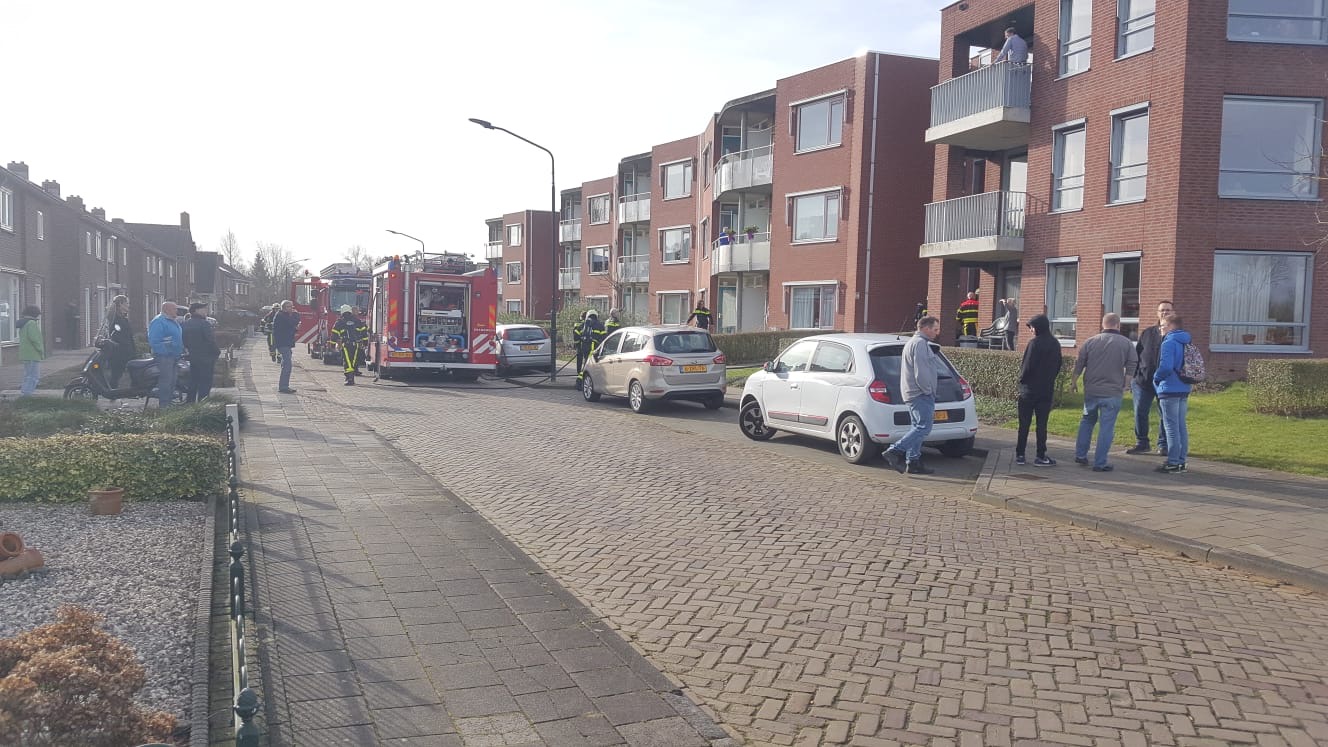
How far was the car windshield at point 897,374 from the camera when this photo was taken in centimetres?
1120

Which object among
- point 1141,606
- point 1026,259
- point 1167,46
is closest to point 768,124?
point 1026,259

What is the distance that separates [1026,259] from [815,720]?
64.1 ft

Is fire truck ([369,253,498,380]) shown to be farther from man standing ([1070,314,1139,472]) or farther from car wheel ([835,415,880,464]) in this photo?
man standing ([1070,314,1139,472])

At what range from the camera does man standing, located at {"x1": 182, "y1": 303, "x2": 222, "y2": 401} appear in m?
14.8

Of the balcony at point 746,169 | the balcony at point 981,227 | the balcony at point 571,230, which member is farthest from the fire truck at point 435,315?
the balcony at point 571,230

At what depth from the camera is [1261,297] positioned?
1852 cm

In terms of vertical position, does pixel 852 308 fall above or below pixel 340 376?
above

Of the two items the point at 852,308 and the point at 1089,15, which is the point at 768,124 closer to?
the point at 852,308

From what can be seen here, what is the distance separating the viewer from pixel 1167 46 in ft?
60.6

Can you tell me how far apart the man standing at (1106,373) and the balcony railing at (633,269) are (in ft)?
128

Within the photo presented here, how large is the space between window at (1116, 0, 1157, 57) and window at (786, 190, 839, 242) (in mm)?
10933

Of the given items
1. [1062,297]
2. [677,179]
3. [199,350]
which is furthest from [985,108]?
[677,179]

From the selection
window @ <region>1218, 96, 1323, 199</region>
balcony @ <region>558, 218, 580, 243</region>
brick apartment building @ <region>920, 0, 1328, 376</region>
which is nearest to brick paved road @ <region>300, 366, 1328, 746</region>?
brick apartment building @ <region>920, 0, 1328, 376</region>

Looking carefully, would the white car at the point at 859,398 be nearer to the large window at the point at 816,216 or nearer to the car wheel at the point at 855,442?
the car wheel at the point at 855,442
